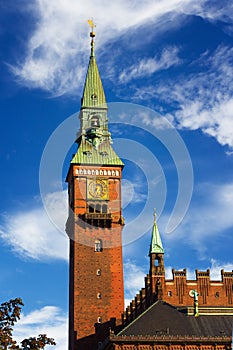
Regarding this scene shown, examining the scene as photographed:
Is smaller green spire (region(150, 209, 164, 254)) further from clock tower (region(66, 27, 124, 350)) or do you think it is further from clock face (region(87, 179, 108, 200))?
clock face (region(87, 179, 108, 200))

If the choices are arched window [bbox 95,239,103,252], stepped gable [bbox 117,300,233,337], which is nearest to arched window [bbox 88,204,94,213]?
arched window [bbox 95,239,103,252]

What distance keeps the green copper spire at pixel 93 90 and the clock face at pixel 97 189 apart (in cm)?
1250

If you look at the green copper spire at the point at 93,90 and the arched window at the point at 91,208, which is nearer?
the arched window at the point at 91,208

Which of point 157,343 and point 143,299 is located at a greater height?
point 143,299

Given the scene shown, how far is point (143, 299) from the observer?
Result: 263ft

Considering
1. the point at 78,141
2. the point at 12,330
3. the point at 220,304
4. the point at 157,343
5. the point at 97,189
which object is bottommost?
the point at 12,330

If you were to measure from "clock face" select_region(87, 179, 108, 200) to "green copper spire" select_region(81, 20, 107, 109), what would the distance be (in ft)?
41.0

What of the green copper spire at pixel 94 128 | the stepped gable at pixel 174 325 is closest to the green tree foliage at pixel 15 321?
the stepped gable at pixel 174 325

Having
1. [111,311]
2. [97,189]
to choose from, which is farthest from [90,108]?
[111,311]

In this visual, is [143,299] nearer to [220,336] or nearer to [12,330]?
[220,336]

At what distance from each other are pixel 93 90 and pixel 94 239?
22.7 meters

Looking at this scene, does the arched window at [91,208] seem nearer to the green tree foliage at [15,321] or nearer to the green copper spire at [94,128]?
the green copper spire at [94,128]

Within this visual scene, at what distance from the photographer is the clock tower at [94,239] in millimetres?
81500

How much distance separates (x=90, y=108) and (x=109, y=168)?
10.5 metres
